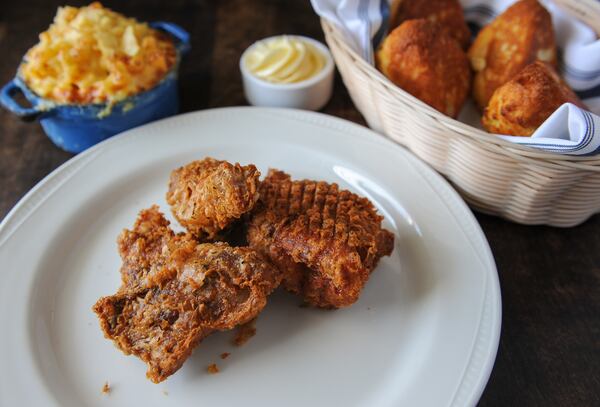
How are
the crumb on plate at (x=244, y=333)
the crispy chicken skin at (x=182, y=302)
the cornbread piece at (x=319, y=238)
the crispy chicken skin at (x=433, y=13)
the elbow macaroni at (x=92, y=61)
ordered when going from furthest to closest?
the crispy chicken skin at (x=433, y=13) < the elbow macaroni at (x=92, y=61) < the crumb on plate at (x=244, y=333) < the cornbread piece at (x=319, y=238) < the crispy chicken skin at (x=182, y=302)

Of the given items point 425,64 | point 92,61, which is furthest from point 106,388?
point 425,64

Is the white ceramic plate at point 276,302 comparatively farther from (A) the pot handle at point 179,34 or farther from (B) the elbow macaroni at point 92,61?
(A) the pot handle at point 179,34

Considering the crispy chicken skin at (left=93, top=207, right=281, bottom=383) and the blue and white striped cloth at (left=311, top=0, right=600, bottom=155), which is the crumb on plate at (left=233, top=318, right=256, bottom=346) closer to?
the crispy chicken skin at (left=93, top=207, right=281, bottom=383)

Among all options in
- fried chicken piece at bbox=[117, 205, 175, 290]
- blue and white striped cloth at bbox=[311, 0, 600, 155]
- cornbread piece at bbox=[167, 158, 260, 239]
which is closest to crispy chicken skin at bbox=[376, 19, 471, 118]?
blue and white striped cloth at bbox=[311, 0, 600, 155]

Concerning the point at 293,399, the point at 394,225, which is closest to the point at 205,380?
the point at 293,399

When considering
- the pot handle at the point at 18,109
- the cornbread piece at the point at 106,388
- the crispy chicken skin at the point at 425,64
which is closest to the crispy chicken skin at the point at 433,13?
the crispy chicken skin at the point at 425,64

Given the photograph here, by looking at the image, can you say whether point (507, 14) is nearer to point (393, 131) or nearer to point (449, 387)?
point (393, 131)

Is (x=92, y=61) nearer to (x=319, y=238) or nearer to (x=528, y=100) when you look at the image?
(x=319, y=238)
